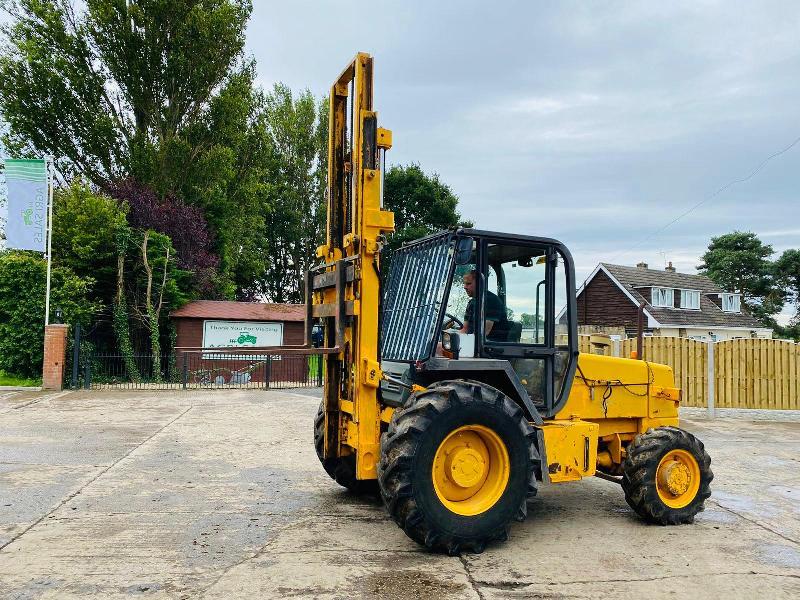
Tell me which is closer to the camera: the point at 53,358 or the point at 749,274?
the point at 53,358

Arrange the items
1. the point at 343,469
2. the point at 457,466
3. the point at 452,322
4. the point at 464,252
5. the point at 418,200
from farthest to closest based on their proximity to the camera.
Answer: the point at 418,200 < the point at 343,469 < the point at 452,322 < the point at 464,252 < the point at 457,466

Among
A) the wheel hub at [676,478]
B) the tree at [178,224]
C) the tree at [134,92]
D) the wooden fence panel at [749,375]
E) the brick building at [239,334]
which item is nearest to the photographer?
the wheel hub at [676,478]

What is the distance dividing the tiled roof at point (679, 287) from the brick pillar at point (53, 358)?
31.6 metres

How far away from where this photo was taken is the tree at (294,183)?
139 ft

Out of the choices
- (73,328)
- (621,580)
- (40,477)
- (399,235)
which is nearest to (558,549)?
(621,580)

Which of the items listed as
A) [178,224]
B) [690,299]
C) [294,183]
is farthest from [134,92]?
[690,299]

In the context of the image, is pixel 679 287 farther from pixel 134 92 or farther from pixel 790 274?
pixel 134 92

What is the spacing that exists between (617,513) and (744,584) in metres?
1.99

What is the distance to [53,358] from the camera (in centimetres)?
1781

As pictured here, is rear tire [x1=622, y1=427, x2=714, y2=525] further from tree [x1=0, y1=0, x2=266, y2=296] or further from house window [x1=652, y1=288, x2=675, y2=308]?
house window [x1=652, y1=288, x2=675, y2=308]

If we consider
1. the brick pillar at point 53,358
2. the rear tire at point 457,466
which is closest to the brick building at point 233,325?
the brick pillar at point 53,358

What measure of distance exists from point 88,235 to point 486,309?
17.6 m

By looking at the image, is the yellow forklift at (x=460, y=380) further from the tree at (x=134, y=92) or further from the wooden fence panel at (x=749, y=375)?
the tree at (x=134, y=92)

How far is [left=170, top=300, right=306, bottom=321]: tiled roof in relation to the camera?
21.9 metres
